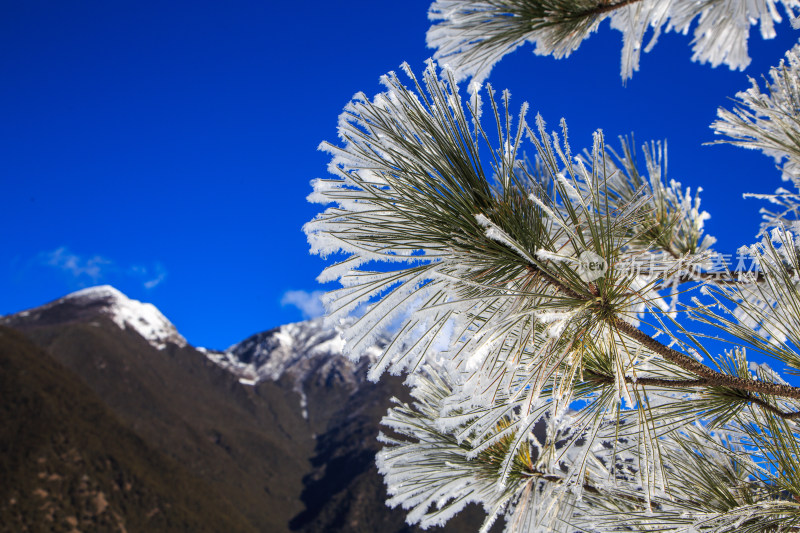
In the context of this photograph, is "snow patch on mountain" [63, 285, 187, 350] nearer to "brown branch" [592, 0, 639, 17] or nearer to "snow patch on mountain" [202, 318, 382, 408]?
"snow patch on mountain" [202, 318, 382, 408]

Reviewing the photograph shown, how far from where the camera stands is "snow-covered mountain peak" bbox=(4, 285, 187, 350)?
9775 cm

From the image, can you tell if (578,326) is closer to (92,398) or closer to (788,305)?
(788,305)

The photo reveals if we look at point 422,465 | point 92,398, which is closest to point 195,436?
point 92,398

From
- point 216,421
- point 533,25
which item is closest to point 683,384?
point 533,25

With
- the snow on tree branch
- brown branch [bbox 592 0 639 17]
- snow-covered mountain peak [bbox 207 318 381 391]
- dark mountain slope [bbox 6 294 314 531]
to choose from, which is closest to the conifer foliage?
the snow on tree branch

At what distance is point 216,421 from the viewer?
86.1 m

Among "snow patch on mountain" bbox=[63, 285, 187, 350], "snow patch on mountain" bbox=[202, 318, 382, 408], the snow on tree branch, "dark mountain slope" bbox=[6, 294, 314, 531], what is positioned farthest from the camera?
"snow patch on mountain" bbox=[202, 318, 382, 408]

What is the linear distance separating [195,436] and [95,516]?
42153mm

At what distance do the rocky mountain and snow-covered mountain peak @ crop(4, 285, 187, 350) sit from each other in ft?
1.12

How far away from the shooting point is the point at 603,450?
148 cm

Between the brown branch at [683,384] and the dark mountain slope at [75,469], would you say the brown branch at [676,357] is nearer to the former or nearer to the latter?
the brown branch at [683,384]

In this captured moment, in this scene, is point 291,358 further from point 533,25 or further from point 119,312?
point 533,25

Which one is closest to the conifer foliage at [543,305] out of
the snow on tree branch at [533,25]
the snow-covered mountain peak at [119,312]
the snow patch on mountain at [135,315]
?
the snow on tree branch at [533,25]

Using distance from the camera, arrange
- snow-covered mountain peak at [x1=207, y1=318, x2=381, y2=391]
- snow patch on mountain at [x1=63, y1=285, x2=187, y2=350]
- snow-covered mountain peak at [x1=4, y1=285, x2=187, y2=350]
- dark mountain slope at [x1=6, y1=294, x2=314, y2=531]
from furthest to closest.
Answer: snow-covered mountain peak at [x1=207, y1=318, x2=381, y2=391] → snow patch on mountain at [x1=63, y1=285, x2=187, y2=350] → snow-covered mountain peak at [x1=4, y1=285, x2=187, y2=350] → dark mountain slope at [x1=6, y1=294, x2=314, y2=531]
